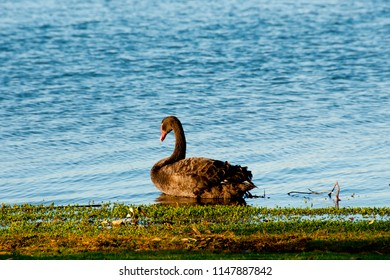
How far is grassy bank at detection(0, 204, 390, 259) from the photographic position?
11641 mm

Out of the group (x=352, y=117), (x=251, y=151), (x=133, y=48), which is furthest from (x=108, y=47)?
(x=251, y=151)

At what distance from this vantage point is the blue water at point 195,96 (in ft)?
59.1

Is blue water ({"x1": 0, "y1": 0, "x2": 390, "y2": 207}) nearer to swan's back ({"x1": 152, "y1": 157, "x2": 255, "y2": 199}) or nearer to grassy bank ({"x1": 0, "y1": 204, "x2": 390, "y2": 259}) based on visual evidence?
swan's back ({"x1": 152, "y1": 157, "x2": 255, "y2": 199})

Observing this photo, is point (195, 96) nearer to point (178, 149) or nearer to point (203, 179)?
point (178, 149)

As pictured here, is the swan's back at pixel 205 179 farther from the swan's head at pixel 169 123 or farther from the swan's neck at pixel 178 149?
the swan's head at pixel 169 123

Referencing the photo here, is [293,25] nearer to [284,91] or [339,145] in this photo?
[284,91]

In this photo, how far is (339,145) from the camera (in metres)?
20.5

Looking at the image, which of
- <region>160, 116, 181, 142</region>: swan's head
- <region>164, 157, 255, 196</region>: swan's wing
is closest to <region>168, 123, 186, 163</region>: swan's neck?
<region>160, 116, 181, 142</region>: swan's head

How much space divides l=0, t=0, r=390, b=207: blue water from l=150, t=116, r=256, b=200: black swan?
362mm

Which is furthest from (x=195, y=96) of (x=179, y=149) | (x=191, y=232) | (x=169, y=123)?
(x=191, y=232)

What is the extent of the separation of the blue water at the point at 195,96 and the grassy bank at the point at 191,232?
50.0 inches

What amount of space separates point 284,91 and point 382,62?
21.4 ft

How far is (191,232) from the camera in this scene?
13039mm

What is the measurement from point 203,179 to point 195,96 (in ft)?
34.7
